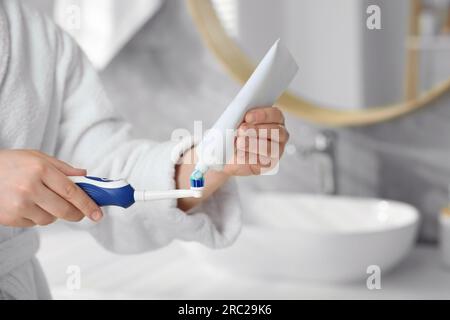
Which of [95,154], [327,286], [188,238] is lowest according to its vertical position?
[327,286]

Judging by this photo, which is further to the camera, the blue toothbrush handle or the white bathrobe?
the white bathrobe

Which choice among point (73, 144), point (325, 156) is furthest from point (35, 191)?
point (325, 156)

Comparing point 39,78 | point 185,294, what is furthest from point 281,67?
point 185,294

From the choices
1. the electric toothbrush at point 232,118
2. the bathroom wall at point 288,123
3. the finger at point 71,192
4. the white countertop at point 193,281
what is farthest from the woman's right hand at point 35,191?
the bathroom wall at point 288,123

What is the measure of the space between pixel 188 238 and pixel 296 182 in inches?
26.0

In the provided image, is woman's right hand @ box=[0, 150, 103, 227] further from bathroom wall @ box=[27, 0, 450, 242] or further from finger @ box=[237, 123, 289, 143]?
bathroom wall @ box=[27, 0, 450, 242]

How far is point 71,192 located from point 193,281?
546mm

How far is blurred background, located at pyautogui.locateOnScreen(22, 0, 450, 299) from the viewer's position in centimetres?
109

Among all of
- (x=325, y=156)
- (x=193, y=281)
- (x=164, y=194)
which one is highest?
(x=164, y=194)

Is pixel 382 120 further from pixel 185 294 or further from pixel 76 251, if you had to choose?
pixel 76 251

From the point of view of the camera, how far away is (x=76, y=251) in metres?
1.29

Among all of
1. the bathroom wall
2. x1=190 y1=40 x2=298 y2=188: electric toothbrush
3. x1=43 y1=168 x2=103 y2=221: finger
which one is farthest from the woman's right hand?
the bathroom wall

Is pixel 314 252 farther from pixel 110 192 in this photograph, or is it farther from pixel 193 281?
pixel 110 192

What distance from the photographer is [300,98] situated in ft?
4.39
